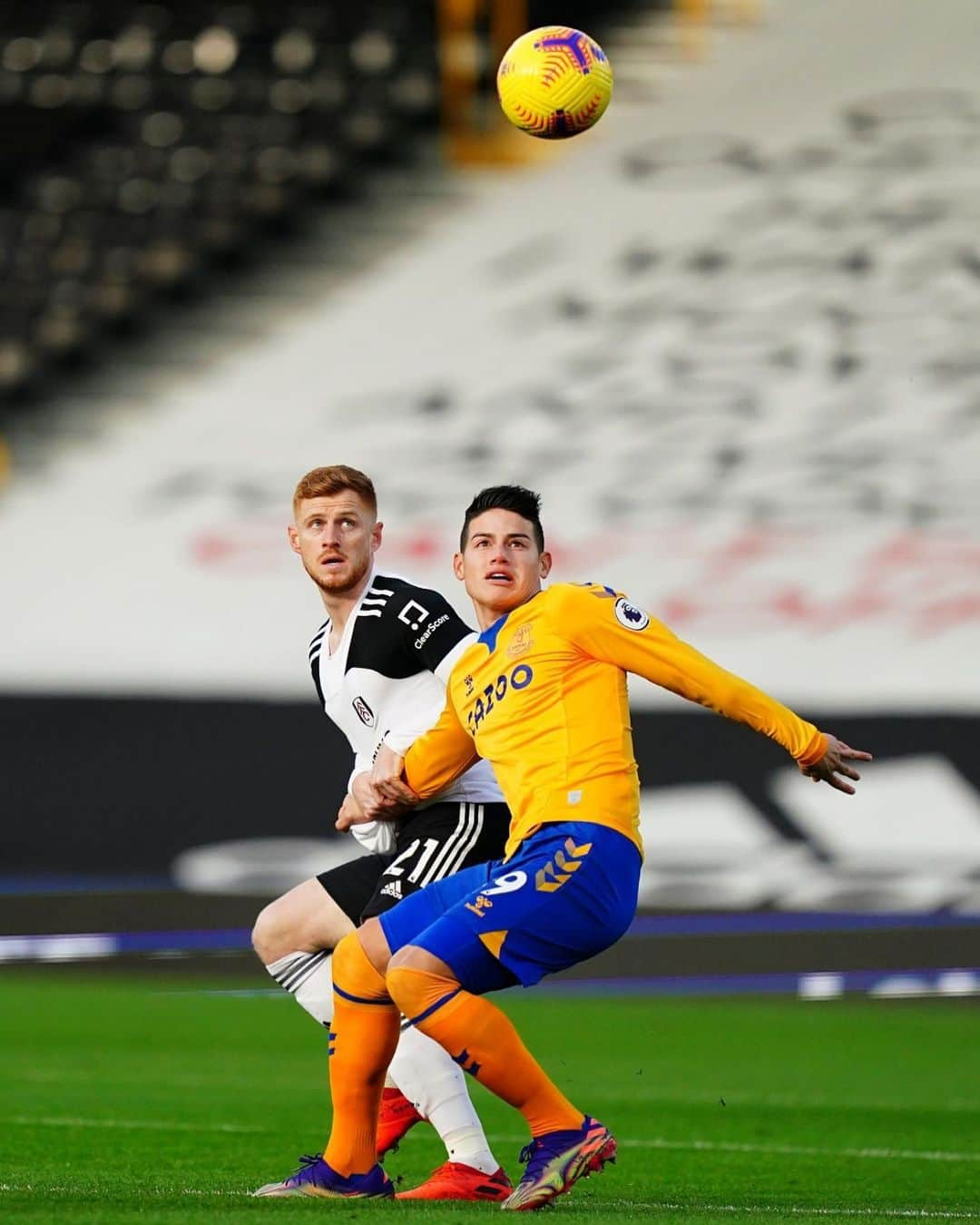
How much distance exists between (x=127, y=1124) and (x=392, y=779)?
2671mm

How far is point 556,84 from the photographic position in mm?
8289

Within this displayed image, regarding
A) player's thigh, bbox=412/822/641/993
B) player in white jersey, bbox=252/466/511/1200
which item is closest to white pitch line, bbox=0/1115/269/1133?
player in white jersey, bbox=252/466/511/1200

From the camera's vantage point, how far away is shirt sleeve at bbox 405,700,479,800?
19.1 feet

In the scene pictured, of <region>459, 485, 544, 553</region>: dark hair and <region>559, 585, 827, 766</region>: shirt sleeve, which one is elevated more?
<region>459, 485, 544, 553</region>: dark hair

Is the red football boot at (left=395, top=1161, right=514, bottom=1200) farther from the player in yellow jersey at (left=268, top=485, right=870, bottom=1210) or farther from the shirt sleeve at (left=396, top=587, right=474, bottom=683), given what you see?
the shirt sleeve at (left=396, top=587, right=474, bottom=683)

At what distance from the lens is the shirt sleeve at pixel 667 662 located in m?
5.28

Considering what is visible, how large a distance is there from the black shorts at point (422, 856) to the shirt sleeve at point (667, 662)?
2.69 ft

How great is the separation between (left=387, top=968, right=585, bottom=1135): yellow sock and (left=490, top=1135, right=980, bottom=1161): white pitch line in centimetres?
225

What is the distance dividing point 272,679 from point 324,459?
6.64 feet

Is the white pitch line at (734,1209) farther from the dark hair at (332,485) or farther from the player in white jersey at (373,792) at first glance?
the dark hair at (332,485)

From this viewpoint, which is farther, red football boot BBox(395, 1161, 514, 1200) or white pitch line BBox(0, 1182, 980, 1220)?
red football boot BBox(395, 1161, 514, 1200)

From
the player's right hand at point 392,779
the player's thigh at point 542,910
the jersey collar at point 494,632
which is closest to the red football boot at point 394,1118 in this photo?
the player's right hand at point 392,779

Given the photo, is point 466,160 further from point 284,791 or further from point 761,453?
point 284,791

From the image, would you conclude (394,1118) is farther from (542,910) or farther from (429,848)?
(542,910)
